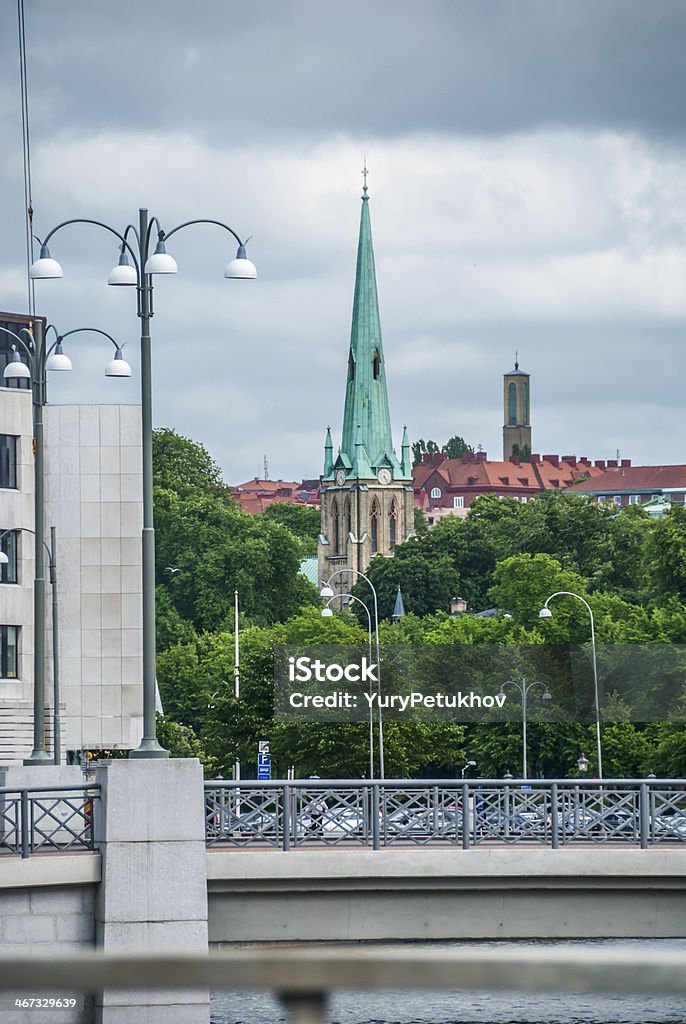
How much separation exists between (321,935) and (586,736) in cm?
5797

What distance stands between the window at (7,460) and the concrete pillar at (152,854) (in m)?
44.5

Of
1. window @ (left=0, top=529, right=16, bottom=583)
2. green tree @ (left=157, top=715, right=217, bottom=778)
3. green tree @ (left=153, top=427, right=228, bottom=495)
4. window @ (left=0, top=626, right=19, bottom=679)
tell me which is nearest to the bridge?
window @ (left=0, top=626, right=19, bottom=679)

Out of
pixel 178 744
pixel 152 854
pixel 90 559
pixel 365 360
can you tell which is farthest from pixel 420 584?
pixel 152 854

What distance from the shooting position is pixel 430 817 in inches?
1005

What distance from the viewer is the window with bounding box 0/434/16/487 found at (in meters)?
65.2

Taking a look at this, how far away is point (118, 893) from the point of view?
21.8m

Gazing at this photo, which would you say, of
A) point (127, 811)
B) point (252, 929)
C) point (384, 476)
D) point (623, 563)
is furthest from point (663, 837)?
point (384, 476)

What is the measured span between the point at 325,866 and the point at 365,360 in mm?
151130

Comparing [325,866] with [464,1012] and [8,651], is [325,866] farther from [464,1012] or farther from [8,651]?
[8,651]

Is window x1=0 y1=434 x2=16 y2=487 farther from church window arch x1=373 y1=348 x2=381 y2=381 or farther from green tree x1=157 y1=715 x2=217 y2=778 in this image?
church window arch x1=373 y1=348 x2=381 y2=381

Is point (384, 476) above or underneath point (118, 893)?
above

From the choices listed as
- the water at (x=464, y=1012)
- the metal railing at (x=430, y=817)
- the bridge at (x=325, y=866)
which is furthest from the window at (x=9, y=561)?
the metal railing at (x=430, y=817)

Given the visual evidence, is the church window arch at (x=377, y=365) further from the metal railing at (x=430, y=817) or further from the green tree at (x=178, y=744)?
the metal railing at (x=430, y=817)

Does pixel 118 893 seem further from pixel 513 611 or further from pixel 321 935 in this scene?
pixel 513 611
